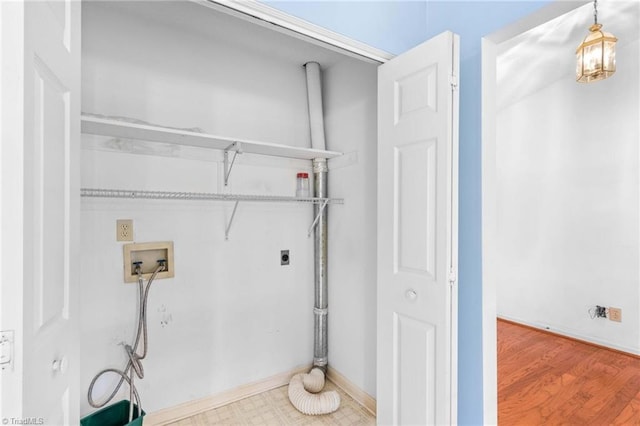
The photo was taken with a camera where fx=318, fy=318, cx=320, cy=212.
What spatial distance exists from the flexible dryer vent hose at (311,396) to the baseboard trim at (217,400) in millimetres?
118

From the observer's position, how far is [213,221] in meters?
2.06

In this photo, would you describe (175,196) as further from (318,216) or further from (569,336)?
(569,336)

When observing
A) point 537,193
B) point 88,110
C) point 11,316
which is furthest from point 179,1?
point 537,193

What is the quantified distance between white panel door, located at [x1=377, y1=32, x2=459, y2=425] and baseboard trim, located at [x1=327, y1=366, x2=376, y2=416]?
1.44 ft

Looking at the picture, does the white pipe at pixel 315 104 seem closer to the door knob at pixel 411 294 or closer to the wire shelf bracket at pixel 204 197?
the wire shelf bracket at pixel 204 197

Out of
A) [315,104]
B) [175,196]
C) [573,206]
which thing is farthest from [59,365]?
[573,206]

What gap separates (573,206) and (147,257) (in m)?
3.74

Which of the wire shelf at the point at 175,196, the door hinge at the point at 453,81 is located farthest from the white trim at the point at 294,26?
the wire shelf at the point at 175,196

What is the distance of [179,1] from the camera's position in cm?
170

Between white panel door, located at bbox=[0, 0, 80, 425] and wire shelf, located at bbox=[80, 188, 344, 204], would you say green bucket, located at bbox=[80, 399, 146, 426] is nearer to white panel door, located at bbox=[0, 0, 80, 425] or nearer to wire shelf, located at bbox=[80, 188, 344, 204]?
white panel door, located at bbox=[0, 0, 80, 425]

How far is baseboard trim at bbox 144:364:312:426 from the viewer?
188 centimetres

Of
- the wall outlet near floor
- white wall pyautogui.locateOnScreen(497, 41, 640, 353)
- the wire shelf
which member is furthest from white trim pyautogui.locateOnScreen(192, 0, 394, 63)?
the wall outlet near floor

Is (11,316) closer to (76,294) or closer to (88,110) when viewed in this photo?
(76,294)

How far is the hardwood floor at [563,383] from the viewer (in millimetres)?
2002
